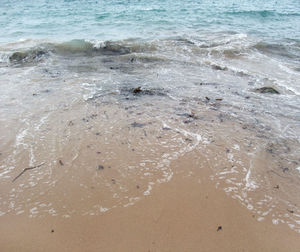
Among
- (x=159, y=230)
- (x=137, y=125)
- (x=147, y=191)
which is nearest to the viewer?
(x=159, y=230)

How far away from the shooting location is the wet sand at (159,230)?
2375 mm

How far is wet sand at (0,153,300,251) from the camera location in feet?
7.79

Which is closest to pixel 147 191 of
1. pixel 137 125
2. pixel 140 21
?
pixel 137 125

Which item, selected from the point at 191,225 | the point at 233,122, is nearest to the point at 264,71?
the point at 233,122

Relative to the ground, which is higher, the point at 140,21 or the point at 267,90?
the point at 140,21

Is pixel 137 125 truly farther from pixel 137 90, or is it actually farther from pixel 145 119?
pixel 137 90

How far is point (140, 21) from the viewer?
50.3ft

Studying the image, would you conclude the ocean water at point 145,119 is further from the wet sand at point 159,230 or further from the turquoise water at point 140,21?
the turquoise water at point 140,21

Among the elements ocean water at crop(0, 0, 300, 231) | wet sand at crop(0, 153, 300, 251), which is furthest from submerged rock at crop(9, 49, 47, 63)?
wet sand at crop(0, 153, 300, 251)

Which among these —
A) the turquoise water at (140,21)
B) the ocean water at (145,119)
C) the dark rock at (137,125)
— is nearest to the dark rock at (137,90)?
the ocean water at (145,119)

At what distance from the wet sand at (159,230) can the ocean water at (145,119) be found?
0.14 m

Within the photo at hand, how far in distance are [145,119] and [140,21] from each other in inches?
502

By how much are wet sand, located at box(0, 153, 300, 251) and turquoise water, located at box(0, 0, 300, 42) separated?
10182mm

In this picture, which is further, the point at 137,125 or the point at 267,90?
the point at 267,90
